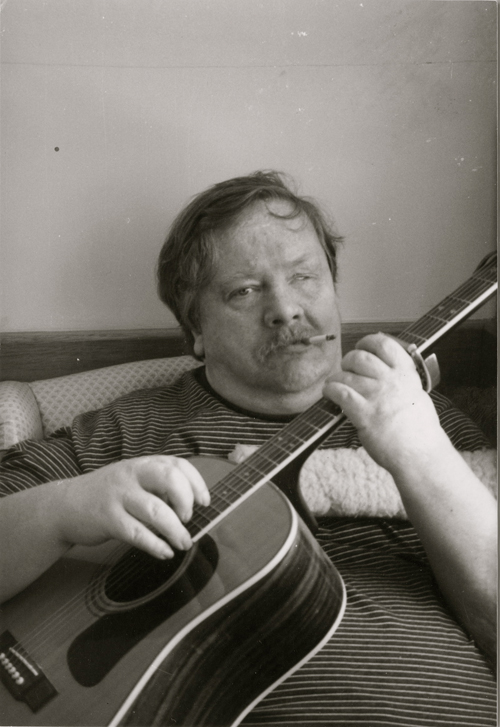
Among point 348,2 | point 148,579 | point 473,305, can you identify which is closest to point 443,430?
point 473,305

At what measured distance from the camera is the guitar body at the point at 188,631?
0.51m

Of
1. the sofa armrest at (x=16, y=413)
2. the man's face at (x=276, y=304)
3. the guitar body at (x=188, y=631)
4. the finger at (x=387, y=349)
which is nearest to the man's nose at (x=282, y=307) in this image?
the man's face at (x=276, y=304)

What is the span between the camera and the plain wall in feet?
2.10

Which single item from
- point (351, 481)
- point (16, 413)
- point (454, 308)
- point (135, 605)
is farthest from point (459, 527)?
point (16, 413)

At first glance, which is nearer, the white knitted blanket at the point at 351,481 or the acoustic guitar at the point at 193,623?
the acoustic guitar at the point at 193,623

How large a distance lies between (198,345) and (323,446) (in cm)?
22

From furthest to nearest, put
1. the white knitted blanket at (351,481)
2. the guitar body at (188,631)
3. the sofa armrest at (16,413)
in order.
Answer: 1. the sofa armrest at (16,413)
2. the white knitted blanket at (351,481)
3. the guitar body at (188,631)

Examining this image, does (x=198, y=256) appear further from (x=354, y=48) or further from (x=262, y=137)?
(x=354, y=48)

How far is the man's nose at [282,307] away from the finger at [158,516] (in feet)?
0.80

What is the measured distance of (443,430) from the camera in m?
0.62

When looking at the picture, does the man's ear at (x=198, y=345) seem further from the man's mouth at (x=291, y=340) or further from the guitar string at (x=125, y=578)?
the guitar string at (x=125, y=578)

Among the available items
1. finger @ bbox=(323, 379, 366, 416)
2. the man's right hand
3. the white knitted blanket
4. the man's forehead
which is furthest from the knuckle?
the man's forehead

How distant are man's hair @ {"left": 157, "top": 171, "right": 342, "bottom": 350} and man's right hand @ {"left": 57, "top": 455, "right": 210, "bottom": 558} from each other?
0.23 m

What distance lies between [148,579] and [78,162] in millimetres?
462
